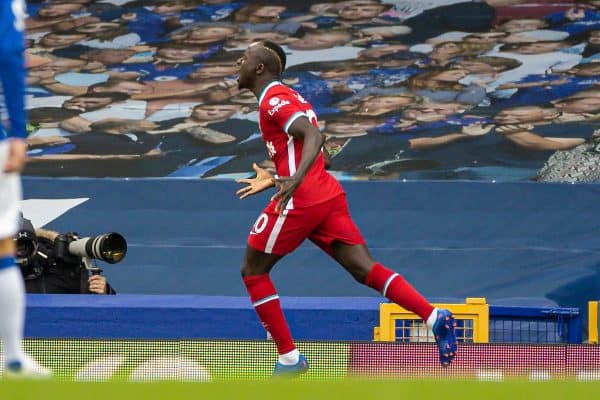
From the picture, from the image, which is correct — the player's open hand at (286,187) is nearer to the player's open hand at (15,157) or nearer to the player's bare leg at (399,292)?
the player's bare leg at (399,292)

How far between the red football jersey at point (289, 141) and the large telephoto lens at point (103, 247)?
2.49 meters

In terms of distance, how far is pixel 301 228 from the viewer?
655 centimetres

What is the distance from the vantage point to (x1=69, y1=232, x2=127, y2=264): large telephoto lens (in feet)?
29.0

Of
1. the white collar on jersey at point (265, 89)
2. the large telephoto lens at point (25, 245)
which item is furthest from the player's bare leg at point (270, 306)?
the large telephoto lens at point (25, 245)

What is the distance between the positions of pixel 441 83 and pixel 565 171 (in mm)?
1927

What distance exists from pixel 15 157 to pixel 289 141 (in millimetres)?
2379

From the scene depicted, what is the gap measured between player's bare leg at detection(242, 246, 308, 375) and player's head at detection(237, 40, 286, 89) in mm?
862

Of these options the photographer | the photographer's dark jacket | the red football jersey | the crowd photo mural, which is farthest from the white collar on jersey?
the crowd photo mural

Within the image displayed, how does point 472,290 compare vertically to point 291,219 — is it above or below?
below

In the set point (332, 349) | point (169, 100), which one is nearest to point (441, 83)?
point (169, 100)

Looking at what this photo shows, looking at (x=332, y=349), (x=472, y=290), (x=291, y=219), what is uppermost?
(x=291, y=219)

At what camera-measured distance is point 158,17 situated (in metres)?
15.6

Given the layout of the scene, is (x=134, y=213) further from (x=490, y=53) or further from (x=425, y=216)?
(x=490, y=53)

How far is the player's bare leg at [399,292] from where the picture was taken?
6.41 m
